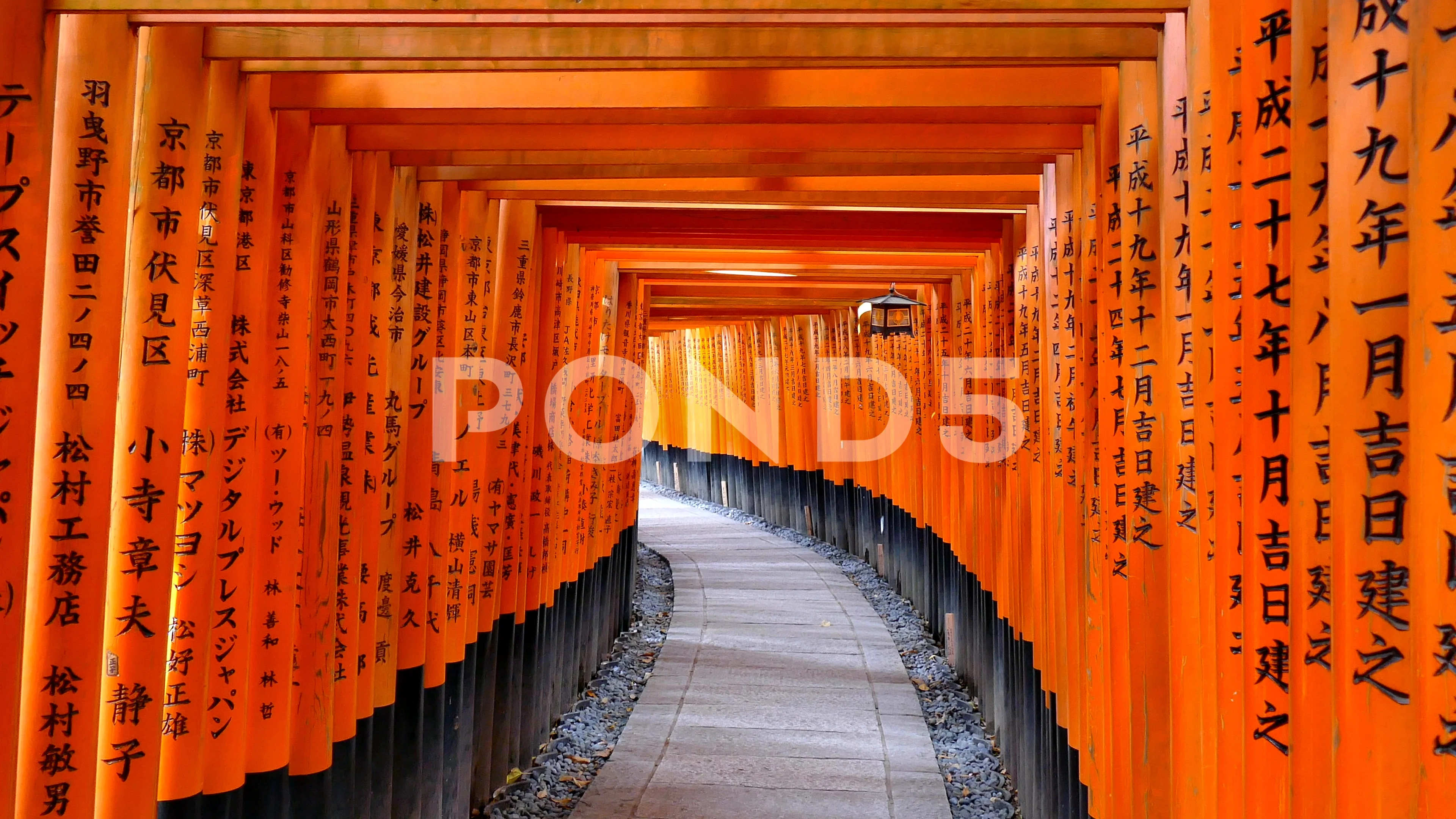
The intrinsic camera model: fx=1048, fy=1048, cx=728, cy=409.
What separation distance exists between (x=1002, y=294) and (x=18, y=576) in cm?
540

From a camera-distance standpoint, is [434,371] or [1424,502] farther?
[434,371]

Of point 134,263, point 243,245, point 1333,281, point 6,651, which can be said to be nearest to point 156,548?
point 6,651

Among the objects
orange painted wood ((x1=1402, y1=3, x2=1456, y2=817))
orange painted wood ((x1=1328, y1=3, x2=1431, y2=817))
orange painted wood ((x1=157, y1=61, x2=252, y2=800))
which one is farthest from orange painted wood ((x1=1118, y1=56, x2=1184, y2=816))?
orange painted wood ((x1=157, y1=61, x2=252, y2=800))

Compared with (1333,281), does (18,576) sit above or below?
below

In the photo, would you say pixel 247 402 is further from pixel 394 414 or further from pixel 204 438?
pixel 394 414

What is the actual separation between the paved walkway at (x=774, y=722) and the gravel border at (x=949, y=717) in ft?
0.36

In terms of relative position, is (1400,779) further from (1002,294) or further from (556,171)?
(1002,294)

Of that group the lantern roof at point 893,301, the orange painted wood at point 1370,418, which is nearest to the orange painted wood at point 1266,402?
the orange painted wood at point 1370,418

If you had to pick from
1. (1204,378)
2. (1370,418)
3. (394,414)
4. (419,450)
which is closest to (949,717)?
(419,450)

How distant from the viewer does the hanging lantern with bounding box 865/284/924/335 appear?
297 inches

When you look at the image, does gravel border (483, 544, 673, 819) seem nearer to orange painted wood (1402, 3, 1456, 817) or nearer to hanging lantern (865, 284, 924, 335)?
hanging lantern (865, 284, 924, 335)

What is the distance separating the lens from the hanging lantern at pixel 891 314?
24.8 ft

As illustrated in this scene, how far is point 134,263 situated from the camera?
2691 mm

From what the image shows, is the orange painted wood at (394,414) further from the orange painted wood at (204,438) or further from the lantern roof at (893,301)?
the lantern roof at (893,301)
